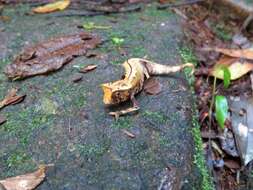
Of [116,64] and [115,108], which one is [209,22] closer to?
[116,64]

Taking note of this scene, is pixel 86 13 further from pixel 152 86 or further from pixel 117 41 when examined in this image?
pixel 152 86

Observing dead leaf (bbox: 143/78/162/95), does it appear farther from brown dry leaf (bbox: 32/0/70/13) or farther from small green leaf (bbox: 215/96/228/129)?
brown dry leaf (bbox: 32/0/70/13)

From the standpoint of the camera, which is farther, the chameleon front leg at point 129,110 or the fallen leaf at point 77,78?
the fallen leaf at point 77,78

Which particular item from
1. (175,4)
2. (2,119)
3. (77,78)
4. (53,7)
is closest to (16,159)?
(2,119)

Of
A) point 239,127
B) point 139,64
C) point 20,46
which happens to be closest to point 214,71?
point 239,127

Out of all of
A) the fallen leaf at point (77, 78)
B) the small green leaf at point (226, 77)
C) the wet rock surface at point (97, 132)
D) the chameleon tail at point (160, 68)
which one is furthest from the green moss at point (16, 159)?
the small green leaf at point (226, 77)

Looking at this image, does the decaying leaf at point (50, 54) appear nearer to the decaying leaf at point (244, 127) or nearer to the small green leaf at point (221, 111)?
the small green leaf at point (221, 111)

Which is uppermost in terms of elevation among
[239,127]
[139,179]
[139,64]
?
[139,64]
